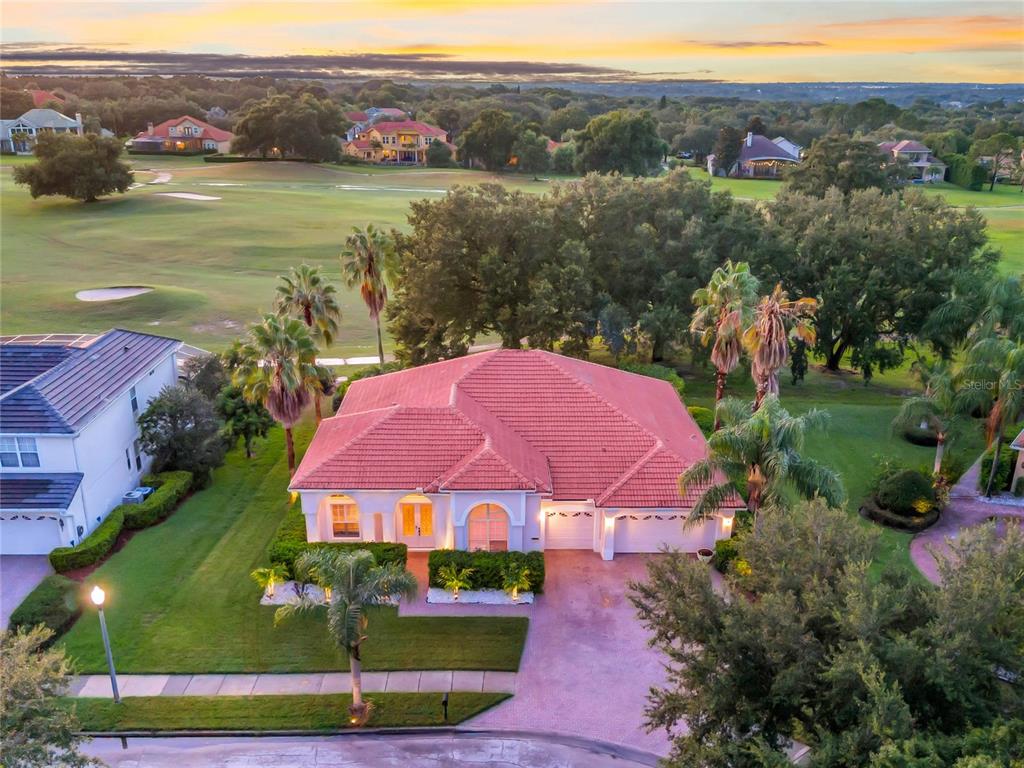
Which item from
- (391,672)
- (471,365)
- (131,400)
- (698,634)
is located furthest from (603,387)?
(131,400)

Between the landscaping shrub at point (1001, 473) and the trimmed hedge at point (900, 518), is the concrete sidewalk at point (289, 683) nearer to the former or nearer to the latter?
the trimmed hedge at point (900, 518)

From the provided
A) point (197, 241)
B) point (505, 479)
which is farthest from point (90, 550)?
point (197, 241)

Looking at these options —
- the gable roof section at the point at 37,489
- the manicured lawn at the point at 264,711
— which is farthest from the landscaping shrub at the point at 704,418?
the gable roof section at the point at 37,489

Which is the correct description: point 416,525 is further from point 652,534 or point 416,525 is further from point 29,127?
point 29,127

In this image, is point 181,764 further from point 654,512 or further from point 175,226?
point 175,226

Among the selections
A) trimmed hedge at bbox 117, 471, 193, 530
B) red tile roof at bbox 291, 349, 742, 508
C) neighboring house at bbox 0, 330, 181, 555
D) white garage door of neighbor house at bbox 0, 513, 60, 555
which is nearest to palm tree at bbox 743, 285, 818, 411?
red tile roof at bbox 291, 349, 742, 508

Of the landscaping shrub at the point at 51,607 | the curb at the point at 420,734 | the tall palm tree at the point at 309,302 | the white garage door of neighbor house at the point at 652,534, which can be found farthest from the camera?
the tall palm tree at the point at 309,302
